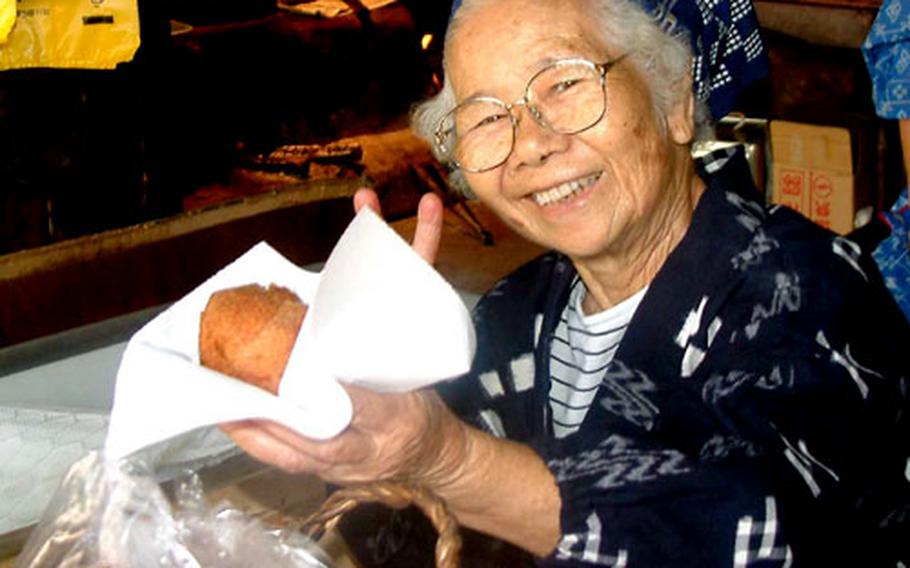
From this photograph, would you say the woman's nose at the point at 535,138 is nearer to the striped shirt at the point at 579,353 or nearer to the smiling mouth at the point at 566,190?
the smiling mouth at the point at 566,190

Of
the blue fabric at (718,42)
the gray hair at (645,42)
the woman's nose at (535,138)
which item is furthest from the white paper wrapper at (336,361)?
the blue fabric at (718,42)

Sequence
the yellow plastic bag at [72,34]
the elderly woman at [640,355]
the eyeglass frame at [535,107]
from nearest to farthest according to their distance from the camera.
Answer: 1. the elderly woman at [640,355]
2. the eyeglass frame at [535,107]
3. the yellow plastic bag at [72,34]

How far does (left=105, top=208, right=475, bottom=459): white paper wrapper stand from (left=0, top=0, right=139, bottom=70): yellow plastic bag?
2764 mm

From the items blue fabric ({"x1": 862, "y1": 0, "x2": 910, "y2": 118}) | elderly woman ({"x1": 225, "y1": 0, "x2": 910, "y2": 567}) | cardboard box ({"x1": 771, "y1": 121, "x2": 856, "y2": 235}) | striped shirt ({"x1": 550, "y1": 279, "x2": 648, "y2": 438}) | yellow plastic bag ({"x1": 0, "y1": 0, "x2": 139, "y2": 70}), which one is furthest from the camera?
cardboard box ({"x1": 771, "y1": 121, "x2": 856, "y2": 235})

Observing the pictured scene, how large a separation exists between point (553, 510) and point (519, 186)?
0.63 meters

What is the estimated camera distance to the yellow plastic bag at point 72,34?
3.66 m

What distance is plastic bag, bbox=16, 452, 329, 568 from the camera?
4.72 feet

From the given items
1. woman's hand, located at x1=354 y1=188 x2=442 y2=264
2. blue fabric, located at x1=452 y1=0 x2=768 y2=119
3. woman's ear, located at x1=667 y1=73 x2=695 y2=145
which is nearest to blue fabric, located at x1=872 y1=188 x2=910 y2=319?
blue fabric, located at x1=452 y1=0 x2=768 y2=119

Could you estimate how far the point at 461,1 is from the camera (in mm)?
1893

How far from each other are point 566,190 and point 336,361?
2.31 feet

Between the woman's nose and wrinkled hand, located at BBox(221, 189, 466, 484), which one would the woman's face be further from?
wrinkled hand, located at BBox(221, 189, 466, 484)

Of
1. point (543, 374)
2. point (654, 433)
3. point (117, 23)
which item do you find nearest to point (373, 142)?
point (117, 23)

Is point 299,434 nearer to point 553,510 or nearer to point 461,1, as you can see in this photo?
point 553,510

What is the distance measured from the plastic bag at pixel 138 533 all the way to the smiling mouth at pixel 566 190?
729mm
